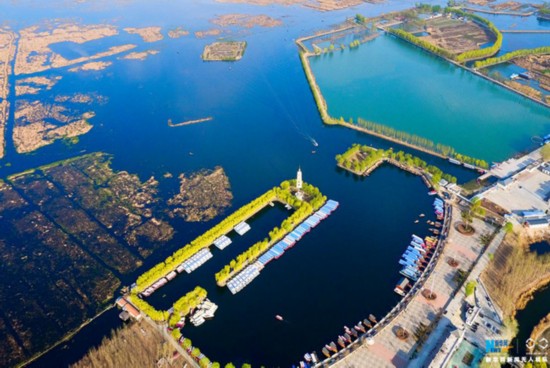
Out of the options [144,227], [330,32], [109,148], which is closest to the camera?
[144,227]

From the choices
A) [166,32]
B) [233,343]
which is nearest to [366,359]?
[233,343]

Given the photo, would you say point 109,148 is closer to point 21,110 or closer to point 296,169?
point 21,110

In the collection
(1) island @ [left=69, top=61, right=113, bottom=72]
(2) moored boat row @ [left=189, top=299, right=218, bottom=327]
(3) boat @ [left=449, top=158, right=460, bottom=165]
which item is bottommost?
(2) moored boat row @ [left=189, top=299, right=218, bottom=327]

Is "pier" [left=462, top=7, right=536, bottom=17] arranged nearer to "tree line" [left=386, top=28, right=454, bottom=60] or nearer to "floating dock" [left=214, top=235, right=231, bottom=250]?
"tree line" [left=386, top=28, right=454, bottom=60]

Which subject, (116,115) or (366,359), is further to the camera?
(116,115)

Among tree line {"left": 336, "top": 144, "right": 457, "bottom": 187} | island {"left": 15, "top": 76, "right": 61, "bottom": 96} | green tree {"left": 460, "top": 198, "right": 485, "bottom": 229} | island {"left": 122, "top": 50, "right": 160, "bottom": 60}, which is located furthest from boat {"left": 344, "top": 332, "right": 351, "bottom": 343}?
island {"left": 122, "top": 50, "right": 160, "bottom": 60}

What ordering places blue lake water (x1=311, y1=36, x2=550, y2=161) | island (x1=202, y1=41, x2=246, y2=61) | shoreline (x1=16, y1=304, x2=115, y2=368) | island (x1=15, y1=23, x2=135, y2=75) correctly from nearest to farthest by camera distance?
shoreline (x1=16, y1=304, x2=115, y2=368) < blue lake water (x1=311, y1=36, x2=550, y2=161) < island (x1=15, y1=23, x2=135, y2=75) < island (x1=202, y1=41, x2=246, y2=61)

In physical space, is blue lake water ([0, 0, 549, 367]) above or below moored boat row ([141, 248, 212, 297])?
above
